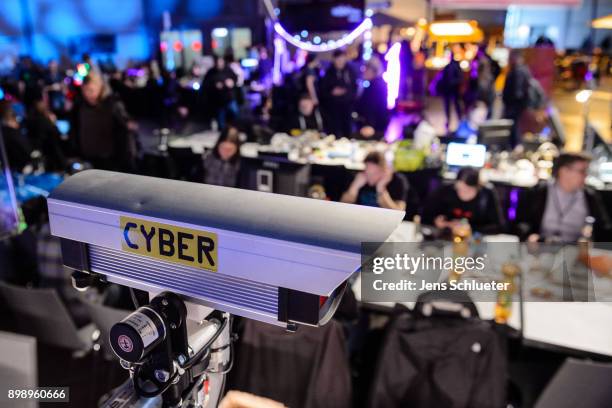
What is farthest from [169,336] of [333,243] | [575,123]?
[575,123]

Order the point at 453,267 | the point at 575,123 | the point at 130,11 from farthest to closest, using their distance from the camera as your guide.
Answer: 1. the point at 130,11
2. the point at 575,123
3. the point at 453,267

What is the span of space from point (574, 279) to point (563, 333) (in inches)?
17.9

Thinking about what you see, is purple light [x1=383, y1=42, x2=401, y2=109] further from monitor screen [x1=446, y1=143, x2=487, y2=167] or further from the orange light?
the orange light

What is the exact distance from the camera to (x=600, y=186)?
4.16 meters

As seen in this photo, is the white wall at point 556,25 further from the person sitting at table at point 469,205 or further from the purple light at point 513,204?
the person sitting at table at point 469,205

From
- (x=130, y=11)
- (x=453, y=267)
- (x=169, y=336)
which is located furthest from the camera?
(x=130, y=11)

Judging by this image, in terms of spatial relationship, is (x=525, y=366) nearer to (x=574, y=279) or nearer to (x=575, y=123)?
(x=574, y=279)

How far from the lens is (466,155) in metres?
3.97

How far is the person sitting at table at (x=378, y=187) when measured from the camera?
12.1ft

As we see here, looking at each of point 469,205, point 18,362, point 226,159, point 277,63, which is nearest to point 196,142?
point 226,159

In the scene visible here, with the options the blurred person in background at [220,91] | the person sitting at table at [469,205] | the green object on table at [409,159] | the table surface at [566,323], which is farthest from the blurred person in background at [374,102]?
the table surface at [566,323]

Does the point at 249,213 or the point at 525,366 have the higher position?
the point at 249,213

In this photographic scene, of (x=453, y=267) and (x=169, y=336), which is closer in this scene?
(x=169, y=336)
